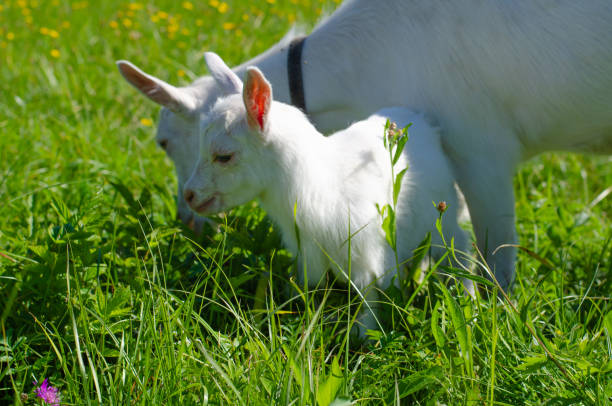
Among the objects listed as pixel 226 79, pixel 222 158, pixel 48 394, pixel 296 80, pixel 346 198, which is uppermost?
pixel 226 79

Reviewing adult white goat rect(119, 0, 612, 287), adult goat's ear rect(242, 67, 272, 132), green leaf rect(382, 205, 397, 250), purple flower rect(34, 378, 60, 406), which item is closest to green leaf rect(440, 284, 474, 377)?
green leaf rect(382, 205, 397, 250)

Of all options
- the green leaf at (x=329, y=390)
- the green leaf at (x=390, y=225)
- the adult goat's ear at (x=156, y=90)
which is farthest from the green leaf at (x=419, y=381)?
the adult goat's ear at (x=156, y=90)

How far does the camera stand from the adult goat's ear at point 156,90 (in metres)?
3.00

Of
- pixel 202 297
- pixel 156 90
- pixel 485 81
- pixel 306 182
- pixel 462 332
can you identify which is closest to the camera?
pixel 462 332

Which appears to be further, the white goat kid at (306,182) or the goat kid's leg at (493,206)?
the goat kid's leg at (493,206)

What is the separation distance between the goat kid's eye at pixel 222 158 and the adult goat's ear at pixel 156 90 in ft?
2.55

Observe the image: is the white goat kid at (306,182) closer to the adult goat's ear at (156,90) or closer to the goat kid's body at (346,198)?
the goat kid's body at (346,198)

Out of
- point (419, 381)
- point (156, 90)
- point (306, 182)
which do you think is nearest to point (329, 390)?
point (419, 381)

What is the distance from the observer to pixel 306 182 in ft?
7.73

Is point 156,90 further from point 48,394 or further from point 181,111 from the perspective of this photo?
point 48,394

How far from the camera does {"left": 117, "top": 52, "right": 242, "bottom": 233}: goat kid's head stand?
3.04 metres

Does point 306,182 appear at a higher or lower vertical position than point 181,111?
lower

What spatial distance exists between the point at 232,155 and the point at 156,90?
86 centimetres

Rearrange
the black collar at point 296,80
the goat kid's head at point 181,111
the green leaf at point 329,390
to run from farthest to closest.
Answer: the black collar at point 296,80 → the goat kid's head at point 181,111 → the green leaf at point 329,390
